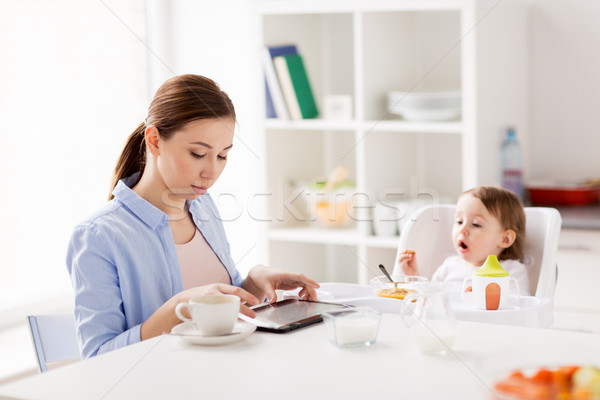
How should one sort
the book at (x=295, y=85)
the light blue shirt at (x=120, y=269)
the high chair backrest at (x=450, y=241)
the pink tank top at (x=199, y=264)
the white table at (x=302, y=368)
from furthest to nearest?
the book at (x=295, y=85), the high chair backrest at (x=450, y=241), the pink tank top at (x=199, y=264), the light blue shirt at (x=120, y=269), the white table at (x=302, y=368)

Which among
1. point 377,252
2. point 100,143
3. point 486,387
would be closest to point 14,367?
point 100,143

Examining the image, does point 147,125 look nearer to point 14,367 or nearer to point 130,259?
point 130,259

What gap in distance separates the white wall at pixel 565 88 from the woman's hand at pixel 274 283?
165 centimetres

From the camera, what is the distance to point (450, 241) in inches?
86.4

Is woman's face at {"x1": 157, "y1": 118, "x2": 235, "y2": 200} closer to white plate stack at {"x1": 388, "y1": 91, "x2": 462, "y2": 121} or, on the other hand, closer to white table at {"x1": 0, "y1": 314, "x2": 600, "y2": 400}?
white table at {"x1": 0, "y1": 314, "x2": 600, "y2": 400}

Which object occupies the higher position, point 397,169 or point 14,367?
point 397,169

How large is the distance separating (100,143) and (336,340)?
2.06 m

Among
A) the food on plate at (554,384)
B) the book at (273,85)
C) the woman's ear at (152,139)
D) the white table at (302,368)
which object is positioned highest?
the book at (273,85)

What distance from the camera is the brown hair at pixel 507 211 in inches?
79.4

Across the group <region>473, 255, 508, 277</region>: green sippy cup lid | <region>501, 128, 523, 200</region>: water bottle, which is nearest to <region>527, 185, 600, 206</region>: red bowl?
<region>501, 128, 523, 200</region>: water bottle

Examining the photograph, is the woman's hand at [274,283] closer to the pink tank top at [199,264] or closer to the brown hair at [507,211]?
the pink tank top at [199,264]

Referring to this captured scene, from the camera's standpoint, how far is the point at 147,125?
5.55 ft

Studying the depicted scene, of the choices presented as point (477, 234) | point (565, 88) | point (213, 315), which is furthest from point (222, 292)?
point (565, 88)

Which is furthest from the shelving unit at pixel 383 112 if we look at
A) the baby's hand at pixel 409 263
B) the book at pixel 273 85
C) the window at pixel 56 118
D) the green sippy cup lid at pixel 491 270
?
the green sippy cup lid at pixel 491 270
